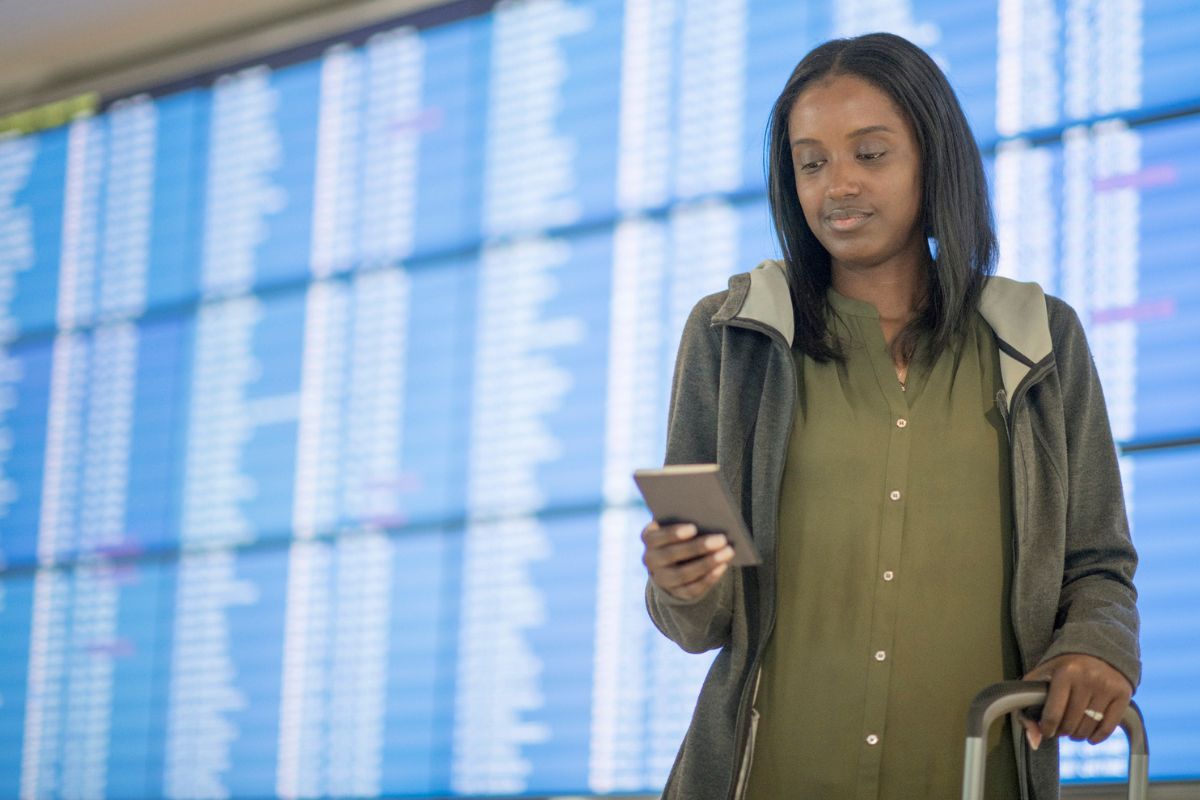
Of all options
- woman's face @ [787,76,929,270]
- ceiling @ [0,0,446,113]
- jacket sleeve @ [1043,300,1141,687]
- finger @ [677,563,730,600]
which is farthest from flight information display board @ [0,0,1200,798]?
finger @ [677,563,730,600]

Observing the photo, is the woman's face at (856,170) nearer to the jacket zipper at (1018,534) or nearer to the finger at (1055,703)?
the jacket zipper at (1018,534)

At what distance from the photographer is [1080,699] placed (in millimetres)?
1487

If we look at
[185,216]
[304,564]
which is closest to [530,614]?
[304,564]

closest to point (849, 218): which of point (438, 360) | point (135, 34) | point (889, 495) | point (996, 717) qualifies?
point (889, 495)

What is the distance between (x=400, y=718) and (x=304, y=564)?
474 millimetres

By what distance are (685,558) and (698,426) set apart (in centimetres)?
27

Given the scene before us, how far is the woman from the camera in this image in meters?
1.59

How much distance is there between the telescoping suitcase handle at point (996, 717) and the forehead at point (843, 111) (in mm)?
654

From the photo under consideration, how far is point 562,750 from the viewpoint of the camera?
3107mm

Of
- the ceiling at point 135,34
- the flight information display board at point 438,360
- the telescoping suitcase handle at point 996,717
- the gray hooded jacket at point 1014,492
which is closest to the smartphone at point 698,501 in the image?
the gray hooded jacket at point 1014,492

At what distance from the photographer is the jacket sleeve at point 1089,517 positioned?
158 cm

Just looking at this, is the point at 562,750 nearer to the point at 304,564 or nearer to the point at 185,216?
the point at 304,564

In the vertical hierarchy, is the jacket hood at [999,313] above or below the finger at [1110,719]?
above

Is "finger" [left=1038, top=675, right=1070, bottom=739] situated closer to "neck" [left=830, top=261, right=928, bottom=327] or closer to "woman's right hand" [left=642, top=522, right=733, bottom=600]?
"woman's right hand" [left=642, top=522, right=733, bottom=600]
